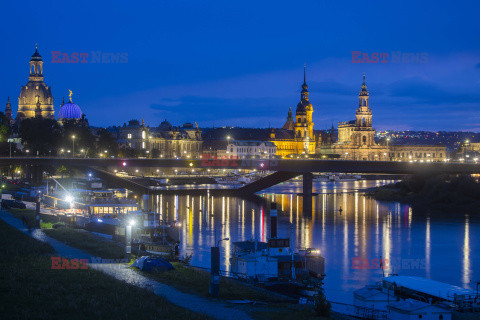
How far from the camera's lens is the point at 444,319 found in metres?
25.8

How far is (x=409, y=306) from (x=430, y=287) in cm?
321

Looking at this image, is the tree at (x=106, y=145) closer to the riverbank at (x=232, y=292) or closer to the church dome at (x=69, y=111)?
the church dome at (x=69, y=111)

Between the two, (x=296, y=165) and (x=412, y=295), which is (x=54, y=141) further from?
(x=412, y=295)

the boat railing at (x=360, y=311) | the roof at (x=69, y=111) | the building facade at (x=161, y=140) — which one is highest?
the roof at (x=69, y=111)

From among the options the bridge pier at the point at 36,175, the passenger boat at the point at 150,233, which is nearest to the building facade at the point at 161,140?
the bridge pier at the point at 36,175

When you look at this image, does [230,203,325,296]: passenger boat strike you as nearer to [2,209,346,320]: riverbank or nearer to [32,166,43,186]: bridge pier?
[2,209,346,320]: riverbank

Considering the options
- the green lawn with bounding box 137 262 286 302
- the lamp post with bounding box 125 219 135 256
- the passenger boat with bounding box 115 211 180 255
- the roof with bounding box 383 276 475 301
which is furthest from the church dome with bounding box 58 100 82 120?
the roof with bounding box 383 276 475 301

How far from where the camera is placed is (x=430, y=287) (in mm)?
29578

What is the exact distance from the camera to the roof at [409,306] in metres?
26.4

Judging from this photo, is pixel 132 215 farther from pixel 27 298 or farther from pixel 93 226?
pixel 27 298

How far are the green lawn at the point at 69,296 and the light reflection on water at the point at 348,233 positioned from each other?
11651 mm

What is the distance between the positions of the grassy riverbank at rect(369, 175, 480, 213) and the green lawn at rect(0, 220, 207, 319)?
64.0 metres

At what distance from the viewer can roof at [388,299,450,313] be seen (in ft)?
86.7

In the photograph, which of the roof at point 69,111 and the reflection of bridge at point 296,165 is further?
the roof at point 69,111
